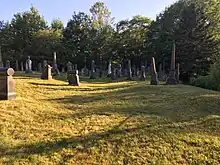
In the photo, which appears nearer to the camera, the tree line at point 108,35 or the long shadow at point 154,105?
the long shadow at point 154,105

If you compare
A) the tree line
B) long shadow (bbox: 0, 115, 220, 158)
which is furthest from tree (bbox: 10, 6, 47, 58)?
long shadow (bbox: 0, 115, 220, 158)

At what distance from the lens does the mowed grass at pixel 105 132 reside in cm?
618

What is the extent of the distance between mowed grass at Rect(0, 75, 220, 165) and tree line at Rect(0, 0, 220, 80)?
91.8ft

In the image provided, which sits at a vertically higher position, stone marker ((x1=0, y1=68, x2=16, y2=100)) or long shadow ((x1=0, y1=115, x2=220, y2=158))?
stone marker ((x1=0, y1=68, x2=16, y2=100))

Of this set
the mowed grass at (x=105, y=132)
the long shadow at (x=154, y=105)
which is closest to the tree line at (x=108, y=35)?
the long shadow at (x=154, y=105)

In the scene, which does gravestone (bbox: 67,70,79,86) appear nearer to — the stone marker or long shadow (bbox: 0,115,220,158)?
the stone marker

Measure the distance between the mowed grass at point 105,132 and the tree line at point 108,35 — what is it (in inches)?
1101

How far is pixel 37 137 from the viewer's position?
672cm

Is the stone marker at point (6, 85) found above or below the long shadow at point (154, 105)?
above

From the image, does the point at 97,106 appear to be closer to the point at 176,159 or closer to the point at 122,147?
the point at 122,147

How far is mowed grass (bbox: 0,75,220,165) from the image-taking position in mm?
6176

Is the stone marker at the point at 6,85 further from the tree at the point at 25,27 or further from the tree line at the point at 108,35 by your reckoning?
the tree at the point at 25,27

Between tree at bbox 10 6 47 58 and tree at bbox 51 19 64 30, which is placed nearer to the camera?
tree at bbox 10 6 47 58

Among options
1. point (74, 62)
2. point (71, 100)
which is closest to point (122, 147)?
point (71, 100)
